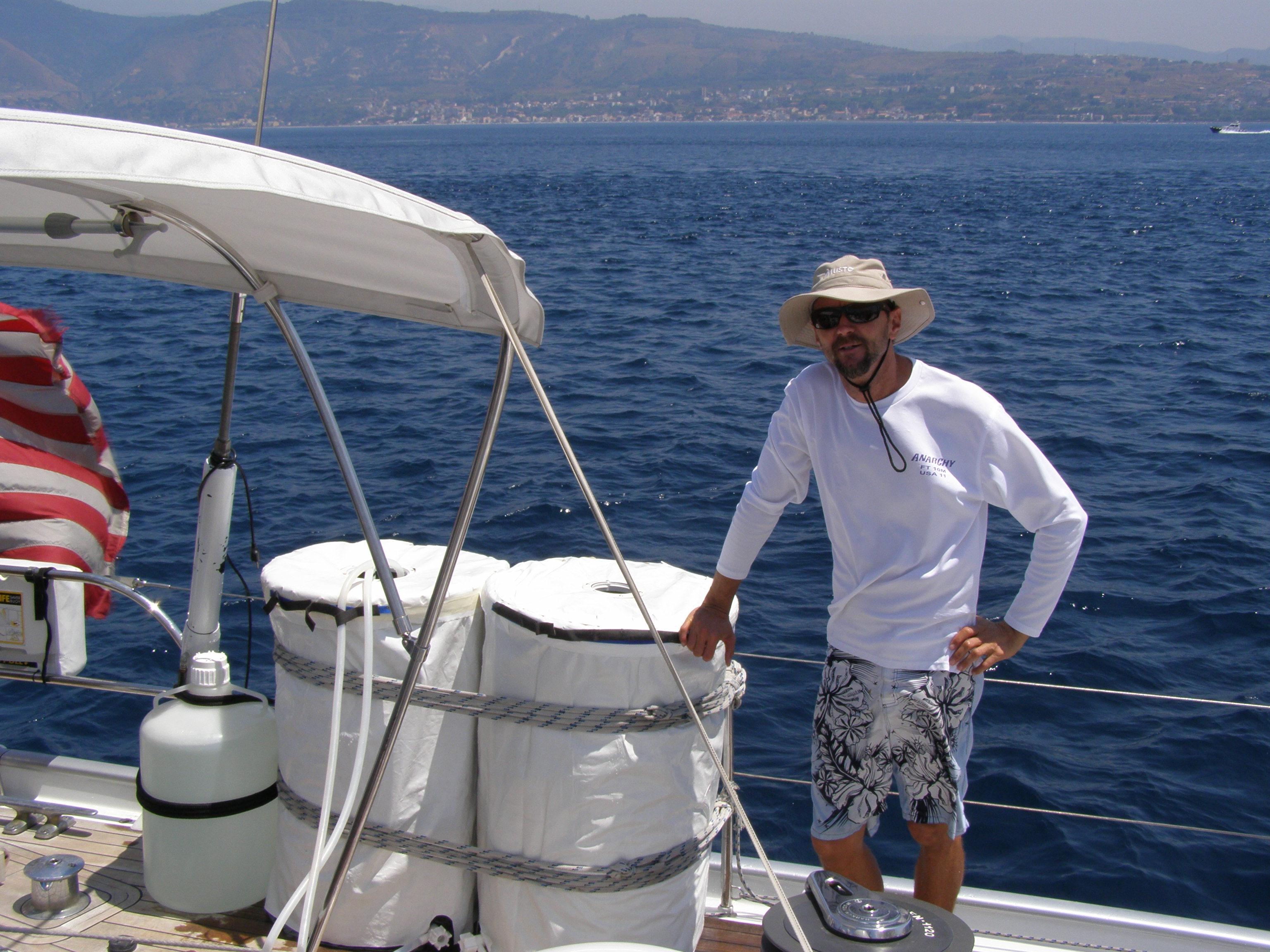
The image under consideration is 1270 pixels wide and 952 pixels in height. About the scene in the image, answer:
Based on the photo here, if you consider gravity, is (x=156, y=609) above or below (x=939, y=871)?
above

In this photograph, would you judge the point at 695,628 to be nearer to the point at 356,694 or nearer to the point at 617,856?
the point at 617,856

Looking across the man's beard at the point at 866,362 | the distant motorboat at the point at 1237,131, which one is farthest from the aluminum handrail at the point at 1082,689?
the distant motorboat at the point at 1237,131

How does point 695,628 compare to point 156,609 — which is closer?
point 695,628

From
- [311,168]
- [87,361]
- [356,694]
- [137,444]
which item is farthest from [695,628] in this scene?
[87,361]

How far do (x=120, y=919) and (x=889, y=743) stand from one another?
1788 millimetres

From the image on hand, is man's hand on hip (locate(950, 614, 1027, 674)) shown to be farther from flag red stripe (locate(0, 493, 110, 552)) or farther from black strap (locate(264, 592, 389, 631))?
flag red stripe (locate(0, 493, 110, 552))

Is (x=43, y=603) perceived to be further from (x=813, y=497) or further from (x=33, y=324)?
(x=813, y=497)

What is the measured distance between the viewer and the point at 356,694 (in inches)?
91.6

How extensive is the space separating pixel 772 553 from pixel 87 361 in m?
10.5

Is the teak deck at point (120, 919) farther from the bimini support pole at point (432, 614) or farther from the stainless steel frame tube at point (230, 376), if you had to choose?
the stainless steel frame tube at point (230, 376)

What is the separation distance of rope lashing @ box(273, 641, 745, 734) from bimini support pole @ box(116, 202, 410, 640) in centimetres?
16

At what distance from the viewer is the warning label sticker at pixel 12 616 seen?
281cm

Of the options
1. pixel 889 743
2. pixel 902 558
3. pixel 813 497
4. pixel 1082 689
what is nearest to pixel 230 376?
pixel 902 558

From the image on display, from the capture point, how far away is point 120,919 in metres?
2.54
